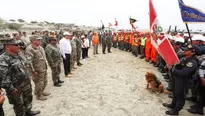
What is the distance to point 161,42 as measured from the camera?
3.98 m

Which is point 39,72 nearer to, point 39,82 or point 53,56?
point 39,82

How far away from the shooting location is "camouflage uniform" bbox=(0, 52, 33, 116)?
10.9 ft

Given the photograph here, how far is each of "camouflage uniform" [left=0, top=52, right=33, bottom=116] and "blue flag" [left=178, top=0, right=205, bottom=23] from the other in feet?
14.0

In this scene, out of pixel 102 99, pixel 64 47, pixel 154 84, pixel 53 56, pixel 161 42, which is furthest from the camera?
pixel 64 47

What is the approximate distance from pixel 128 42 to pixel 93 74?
29.0 feet

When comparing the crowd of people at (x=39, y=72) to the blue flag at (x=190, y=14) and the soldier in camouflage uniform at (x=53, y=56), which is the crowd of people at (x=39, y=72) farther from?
the blue flag at (x=190, y=14)

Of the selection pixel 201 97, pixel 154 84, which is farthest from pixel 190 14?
pixel 154 84

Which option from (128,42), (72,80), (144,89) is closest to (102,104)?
(144,89)

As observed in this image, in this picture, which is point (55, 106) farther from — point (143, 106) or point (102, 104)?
point (143, 106)

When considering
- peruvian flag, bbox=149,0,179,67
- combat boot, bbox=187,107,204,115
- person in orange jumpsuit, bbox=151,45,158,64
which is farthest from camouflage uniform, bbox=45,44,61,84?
person in orange jumpsuit, bbox=151,45,158,64

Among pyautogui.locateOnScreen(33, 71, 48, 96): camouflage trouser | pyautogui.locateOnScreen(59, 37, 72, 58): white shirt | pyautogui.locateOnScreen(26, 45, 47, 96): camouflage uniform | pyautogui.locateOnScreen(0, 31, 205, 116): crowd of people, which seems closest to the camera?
pyautogui.locateOnScreen(0, 31, 205, 116): crowd of people

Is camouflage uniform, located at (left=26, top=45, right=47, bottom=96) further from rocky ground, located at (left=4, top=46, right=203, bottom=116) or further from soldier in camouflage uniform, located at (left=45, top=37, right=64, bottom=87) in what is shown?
soldier in camouflage uniform, located at (left=45, top=37, right=64, bottom=87)

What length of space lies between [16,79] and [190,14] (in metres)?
4.62

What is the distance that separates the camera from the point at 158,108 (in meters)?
4.81
